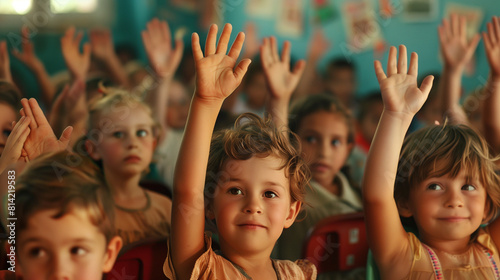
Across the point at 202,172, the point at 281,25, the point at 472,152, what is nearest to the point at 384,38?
the point at 281,25

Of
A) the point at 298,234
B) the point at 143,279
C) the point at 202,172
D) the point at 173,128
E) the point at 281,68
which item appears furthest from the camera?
the point at 173,128

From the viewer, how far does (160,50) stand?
1.63 m

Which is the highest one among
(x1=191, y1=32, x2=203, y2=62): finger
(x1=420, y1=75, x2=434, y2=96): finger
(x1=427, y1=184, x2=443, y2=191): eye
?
(x1=191, y1=32, x2=203, y2=62): finger

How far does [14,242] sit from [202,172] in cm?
29

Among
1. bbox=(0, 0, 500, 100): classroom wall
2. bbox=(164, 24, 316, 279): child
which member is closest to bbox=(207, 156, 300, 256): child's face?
bbox=(164, 24, 316, 279): child

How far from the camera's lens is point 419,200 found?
0.94 meters

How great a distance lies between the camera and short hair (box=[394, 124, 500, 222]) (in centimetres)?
94

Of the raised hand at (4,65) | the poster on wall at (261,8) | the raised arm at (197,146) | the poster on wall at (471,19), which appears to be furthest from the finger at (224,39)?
the poster on wall at (261,8)

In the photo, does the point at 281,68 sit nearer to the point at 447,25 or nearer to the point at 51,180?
the point at 447,25

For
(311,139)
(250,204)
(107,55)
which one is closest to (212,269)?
(250,204)

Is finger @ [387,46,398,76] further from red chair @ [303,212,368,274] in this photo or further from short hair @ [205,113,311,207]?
red chair @ [303,212,368,274]

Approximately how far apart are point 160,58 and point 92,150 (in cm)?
51

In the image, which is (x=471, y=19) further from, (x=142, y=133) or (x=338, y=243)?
(x=142, y=133)

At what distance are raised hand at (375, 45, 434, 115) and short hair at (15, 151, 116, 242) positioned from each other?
51 cm
